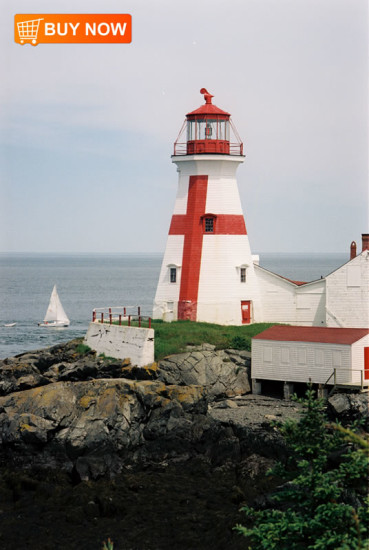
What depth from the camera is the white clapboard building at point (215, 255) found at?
3622 cm

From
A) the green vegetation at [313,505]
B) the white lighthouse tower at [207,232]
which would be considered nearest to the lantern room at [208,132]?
the white lighthouse tower at [207,232]

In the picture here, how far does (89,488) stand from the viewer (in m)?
23.0

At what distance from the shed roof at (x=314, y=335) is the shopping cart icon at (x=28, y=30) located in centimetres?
1467

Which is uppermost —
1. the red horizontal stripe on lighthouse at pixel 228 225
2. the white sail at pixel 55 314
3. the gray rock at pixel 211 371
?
the red horizontal stripe on lighthouse at pixel 228 225

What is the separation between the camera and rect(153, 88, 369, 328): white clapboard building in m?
36.2

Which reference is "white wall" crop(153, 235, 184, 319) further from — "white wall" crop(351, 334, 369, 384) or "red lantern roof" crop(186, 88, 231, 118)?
"white wall" crop(351, 334, 369, 384)

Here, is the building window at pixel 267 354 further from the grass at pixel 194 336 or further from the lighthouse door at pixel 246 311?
the lighthouse door at pixel 246 311

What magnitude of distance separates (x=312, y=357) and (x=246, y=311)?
22.6ft

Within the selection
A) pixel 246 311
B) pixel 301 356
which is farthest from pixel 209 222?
pixel 301 356

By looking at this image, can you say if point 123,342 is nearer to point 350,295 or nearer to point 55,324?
point 350,295

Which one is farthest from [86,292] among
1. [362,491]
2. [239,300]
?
[362,491]

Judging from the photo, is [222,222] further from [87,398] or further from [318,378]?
[87,398]

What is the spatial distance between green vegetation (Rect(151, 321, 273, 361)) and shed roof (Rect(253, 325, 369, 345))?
1730 mm

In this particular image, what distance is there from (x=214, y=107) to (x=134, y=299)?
57.0m
